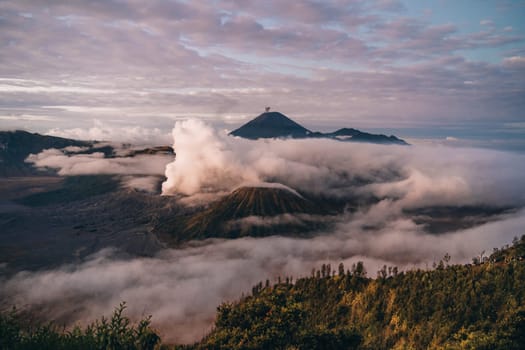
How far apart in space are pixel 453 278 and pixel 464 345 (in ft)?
499

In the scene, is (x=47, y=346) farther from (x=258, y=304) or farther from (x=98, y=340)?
(x=258, y=304)

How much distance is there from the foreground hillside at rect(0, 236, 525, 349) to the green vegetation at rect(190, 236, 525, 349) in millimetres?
167

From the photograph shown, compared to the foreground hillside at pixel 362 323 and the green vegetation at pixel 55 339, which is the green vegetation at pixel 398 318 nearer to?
the foreground hillside at pixel 362 323

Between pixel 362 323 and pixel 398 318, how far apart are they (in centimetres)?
1783

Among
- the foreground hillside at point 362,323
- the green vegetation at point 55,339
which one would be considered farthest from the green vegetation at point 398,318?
the green vegetation at point 55,339

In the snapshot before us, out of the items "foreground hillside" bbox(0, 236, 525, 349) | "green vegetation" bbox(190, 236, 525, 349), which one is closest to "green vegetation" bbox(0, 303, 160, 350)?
"foreground hillside" bbox(0, 236, 525, 349)

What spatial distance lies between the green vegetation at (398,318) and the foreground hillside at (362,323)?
0.55ft

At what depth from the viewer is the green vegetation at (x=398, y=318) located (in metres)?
60.1

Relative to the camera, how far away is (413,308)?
173375 mm

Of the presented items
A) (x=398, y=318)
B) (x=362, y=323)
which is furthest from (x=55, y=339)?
(x=398, y=318)

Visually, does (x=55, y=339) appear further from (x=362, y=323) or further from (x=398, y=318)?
(x=398, y=318)

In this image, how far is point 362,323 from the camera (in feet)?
560

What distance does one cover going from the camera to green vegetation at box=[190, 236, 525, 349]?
60.1m

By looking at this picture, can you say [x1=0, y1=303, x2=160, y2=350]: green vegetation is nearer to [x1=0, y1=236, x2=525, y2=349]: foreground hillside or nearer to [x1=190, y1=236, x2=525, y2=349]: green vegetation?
[x1=0, y1=236, x2=525, y2=349]: foreground hillside
